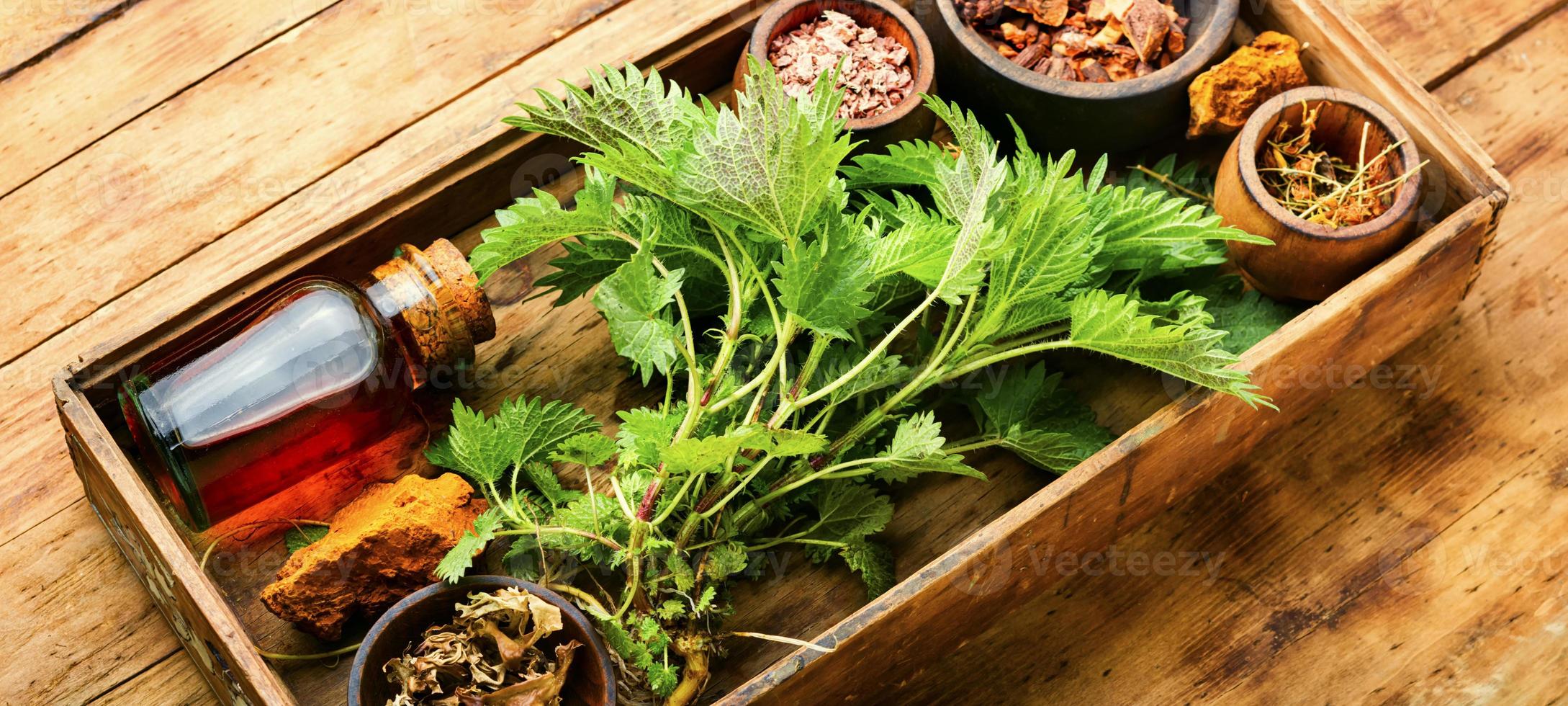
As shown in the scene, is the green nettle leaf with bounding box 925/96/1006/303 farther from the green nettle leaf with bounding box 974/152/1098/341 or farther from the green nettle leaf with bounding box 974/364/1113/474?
the green nettle leaf with bounding box 974/364/1113/474

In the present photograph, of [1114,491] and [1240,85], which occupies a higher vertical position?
[1240,85]

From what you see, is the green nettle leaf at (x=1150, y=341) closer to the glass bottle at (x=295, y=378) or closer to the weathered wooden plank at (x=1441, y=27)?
the glass bottle at (x=295, y=378)

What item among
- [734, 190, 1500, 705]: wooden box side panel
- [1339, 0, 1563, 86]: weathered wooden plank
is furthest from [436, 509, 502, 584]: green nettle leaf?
[1339, 0, 1563, 86]: weathered wooden plank

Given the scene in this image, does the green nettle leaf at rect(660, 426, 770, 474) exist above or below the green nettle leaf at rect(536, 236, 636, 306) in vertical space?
below

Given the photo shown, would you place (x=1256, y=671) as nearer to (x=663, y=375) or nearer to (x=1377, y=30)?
(x=663, y=375)

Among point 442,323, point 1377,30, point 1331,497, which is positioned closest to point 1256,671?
point 1331,497

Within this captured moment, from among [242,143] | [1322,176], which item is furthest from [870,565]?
[242,143]

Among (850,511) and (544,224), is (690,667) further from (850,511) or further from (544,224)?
(544,224)
